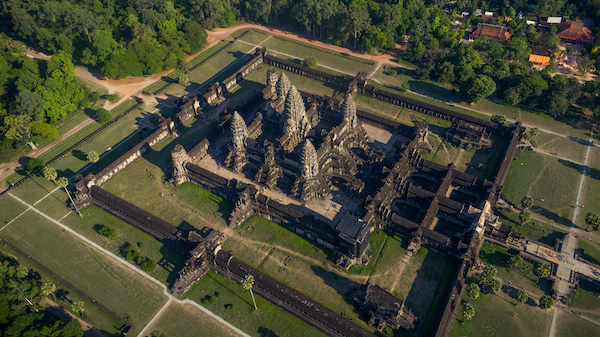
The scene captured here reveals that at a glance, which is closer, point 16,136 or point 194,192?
point 194,192

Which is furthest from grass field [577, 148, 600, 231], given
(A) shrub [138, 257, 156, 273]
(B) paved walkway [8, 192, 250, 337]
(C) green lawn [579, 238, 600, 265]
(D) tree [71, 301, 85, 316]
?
(D) tree [71, 301, 85, 316]

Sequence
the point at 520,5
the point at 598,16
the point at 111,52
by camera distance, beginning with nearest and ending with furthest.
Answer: the point at 111,52 < the point at 598,16 < the point at 520,5

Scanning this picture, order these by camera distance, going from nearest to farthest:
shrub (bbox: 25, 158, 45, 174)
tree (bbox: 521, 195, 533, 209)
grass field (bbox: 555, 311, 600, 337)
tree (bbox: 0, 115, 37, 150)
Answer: grass field (bbox: 555, 311, 600, 337) → tree (bbox: 521, 195, 533, 209) → shrub (bbox: 25, 158, 45, 174) → tree (bbox: 0, 115, 37, 150)

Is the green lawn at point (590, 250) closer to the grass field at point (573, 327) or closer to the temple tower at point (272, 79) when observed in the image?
the grass field at point (573, 327)

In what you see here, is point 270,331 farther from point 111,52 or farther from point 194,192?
point 111,52

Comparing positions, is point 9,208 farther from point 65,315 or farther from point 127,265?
point 127,265

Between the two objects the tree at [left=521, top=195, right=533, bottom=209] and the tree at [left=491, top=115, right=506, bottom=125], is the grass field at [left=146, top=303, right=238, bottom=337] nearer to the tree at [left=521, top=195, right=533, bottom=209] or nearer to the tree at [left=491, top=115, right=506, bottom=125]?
the tree at [left=521, top=195, right=533, bottom=209]

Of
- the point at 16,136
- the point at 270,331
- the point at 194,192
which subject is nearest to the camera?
the point at 270,331

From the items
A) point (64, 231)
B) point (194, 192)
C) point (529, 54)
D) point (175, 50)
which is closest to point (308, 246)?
point (194, 192)
